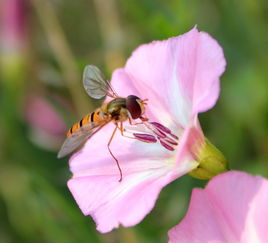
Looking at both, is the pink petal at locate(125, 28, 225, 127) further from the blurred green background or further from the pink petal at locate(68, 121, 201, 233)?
the blurred green background

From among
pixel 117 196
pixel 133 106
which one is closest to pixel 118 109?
pixel 133 106

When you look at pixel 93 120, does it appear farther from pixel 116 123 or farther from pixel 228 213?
pixel 228 213

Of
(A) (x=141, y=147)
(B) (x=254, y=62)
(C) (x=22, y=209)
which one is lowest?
(C) (x=22, y=209)

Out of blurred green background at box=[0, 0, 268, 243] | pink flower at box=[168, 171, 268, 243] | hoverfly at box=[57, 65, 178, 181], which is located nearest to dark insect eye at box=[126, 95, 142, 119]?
hoverfly at box=[57, 65, 178, 181]

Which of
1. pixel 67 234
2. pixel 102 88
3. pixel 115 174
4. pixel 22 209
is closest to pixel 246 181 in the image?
pixel 115 174

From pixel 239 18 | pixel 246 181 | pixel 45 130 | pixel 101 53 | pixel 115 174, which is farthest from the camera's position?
pixel 45 130

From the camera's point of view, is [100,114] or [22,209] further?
[22,209]

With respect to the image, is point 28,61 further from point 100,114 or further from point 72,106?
point 100,114

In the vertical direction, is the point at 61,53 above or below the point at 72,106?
above
